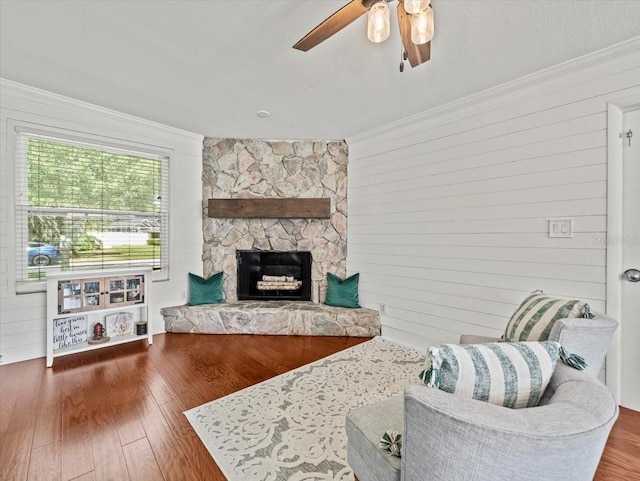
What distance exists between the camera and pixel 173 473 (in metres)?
1.46

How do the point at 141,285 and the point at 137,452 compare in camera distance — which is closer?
the point at 137,452

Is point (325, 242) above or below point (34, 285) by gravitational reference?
above

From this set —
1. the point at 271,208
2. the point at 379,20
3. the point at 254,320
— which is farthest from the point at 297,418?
the point at 271,208

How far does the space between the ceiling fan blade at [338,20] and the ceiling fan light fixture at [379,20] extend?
52 mm

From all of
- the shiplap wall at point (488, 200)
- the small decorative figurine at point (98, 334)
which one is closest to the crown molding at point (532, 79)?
the shiplap wall at point (488, 200)

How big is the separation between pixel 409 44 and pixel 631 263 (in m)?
2.16

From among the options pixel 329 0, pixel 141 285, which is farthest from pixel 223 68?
pixel 141 285

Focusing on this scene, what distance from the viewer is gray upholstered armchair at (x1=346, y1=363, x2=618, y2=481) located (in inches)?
26.6

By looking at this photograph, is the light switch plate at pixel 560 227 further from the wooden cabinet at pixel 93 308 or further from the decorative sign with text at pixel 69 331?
the decorative sign with text at pixel 69 331

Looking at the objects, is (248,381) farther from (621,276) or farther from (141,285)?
(621,276)

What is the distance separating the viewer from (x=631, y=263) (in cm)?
201

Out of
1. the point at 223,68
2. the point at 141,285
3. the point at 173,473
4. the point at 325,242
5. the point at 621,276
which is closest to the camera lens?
the point at 173,473

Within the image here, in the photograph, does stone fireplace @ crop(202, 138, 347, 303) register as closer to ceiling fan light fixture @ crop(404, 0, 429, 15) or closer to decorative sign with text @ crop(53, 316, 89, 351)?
decorative sign with text @ crop(53, 316, 89, 351)

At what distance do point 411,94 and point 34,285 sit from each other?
3.99 meters
